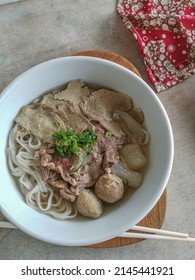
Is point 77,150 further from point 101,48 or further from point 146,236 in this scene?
point 101,48

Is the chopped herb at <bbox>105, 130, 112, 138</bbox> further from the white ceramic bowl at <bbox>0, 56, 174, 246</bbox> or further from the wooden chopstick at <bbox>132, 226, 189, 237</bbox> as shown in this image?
the wooden chopstick at <bbox>132, 226, 189, 237</bbox>

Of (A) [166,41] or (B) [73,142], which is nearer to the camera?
(B) [73,142]

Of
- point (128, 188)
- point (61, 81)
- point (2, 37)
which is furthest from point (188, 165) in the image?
point (2, 37)

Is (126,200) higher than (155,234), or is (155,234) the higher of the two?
(126,200)

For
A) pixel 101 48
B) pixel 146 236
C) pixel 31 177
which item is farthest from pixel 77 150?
pixel 101 48

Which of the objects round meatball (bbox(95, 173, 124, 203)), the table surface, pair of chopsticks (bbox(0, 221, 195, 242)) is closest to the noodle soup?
round meatball (bbox(95, 173, 124, 203))

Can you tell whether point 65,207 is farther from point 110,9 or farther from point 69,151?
point 110,9

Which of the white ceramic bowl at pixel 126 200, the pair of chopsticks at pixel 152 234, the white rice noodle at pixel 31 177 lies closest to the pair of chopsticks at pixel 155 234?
the pair of chopsticks at pixel 152 234
